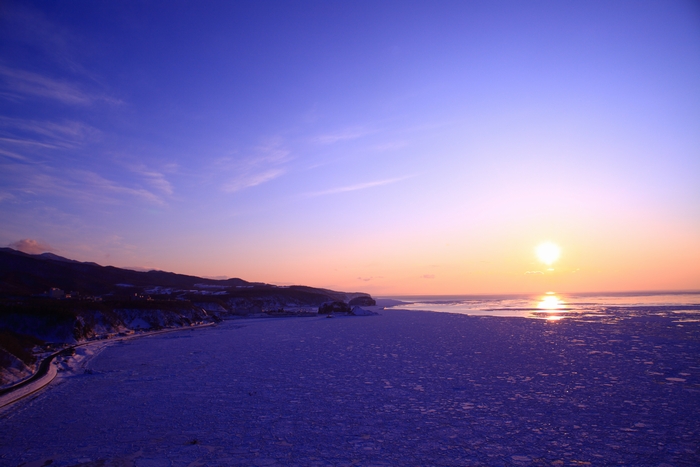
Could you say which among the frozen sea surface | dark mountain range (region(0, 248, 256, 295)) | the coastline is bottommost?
the coastline

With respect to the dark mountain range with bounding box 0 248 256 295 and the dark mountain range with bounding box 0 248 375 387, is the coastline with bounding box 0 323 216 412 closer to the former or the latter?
the dark mountain range with bounding box 0 248 375 387

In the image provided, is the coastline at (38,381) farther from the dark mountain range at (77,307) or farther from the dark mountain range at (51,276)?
the dark mountain range at (51,276)

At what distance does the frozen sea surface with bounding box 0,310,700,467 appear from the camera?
723cm

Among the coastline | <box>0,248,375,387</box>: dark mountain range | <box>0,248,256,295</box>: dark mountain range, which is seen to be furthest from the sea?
<box>0,248,256,295</box>: dark mountain range

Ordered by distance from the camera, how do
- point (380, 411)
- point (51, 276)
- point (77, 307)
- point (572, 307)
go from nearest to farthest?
1. point (380, 411)
2. point (77, 307)
3. point (572, 307)
4. point (51, 276)

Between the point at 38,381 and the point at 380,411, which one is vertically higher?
the point at 380,411

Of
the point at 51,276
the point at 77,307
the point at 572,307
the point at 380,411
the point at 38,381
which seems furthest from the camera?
the point at 51,276

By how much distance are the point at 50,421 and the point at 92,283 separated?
3259 inches

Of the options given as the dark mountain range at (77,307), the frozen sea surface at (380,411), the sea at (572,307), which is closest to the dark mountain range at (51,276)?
the dark mountain range at (77,307)

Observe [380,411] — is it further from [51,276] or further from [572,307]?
[51,276]

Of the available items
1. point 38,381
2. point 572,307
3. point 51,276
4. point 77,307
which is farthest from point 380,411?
point 51,276

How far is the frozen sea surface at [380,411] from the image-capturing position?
723 centimetres

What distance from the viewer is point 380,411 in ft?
31.9

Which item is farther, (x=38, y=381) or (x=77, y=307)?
(x=77, y=307)
